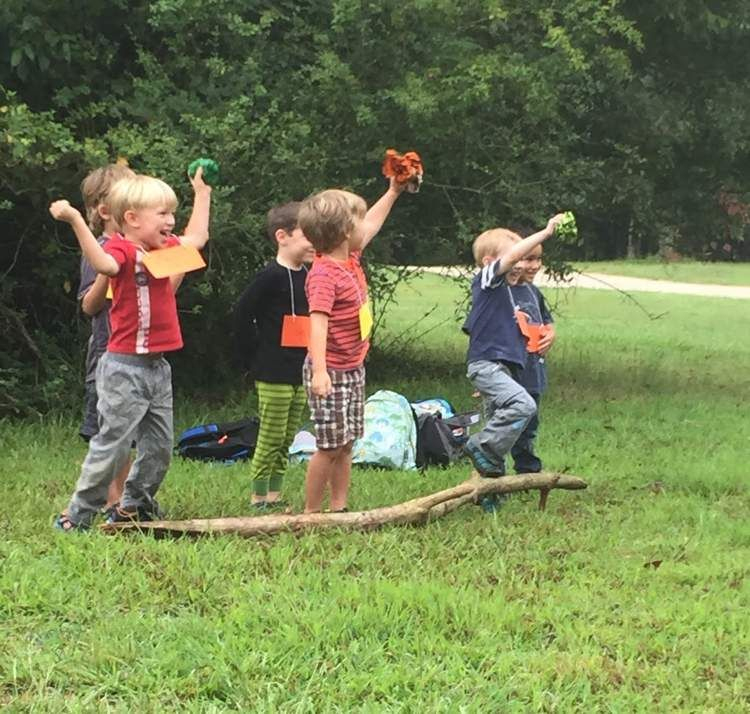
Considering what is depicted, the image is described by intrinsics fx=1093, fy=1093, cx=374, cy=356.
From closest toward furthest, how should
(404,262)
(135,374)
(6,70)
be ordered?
(135,374) < (6,70) < (404,262)

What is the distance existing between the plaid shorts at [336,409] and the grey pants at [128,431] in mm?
654

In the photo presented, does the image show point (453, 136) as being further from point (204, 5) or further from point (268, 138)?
point (204, 5)

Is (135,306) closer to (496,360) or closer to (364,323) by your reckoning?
(364,323)

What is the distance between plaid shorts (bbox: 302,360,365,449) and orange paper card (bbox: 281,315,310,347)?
397 millimetres

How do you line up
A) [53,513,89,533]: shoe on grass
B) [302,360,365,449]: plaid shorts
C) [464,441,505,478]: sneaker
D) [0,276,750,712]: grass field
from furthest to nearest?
[464,441,505,478]: sneaker → [302,360,365,449]: plaid shorts → [53,513,89,533]: shoe on grass → [0,276,750,712]: grass field

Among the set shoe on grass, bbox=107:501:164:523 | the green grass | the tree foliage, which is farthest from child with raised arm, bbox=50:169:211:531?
the green grass

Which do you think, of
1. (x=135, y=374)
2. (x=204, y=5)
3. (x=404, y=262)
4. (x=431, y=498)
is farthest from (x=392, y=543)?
(x=404, y=262)

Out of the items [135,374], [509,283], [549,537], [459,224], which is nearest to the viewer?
[135,374]

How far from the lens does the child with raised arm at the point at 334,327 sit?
4883 millimetres

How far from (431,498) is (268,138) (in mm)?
4005

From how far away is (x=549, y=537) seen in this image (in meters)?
5.04

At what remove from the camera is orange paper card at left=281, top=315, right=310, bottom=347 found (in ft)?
17.9

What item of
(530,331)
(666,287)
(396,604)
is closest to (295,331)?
(530,331)

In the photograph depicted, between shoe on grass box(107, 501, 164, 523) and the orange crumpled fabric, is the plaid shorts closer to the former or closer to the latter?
shoe on grass box(107, 501, 164, 523)
